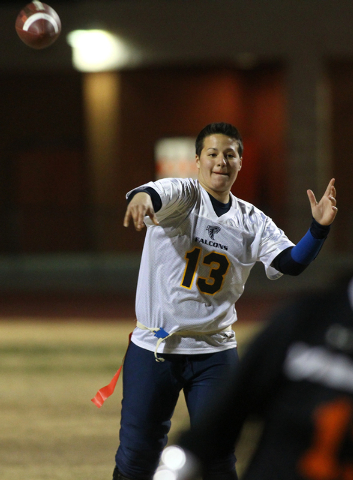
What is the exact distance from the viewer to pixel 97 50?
15578mm

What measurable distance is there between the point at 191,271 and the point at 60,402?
3.24 metres

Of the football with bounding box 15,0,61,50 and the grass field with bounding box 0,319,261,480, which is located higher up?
the football with bounding box 15,0,61,50

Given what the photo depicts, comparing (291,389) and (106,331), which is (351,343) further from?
(106,331)

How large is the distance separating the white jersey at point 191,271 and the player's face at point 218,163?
0.25 ft

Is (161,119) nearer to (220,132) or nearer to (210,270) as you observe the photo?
(220,132)

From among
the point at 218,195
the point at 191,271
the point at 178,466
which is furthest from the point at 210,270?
the point at 178,466

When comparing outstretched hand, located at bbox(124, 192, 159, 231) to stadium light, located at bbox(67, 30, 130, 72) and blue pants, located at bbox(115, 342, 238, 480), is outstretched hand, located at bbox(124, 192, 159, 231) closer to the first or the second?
blue pants, located at bbox(115, 342, 238, 480)

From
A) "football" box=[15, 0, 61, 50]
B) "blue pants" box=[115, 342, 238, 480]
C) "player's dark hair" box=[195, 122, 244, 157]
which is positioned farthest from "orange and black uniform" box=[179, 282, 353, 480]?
"football" box=[15, 0, 61, 50]

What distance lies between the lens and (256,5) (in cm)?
1495

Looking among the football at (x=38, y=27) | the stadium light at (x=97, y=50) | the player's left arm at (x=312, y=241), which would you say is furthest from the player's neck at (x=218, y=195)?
the stadium light at (x=97, y=50)

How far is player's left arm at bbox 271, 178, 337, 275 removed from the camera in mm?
3318

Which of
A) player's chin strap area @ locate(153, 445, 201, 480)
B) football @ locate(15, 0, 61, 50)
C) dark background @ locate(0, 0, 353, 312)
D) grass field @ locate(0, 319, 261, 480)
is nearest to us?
player's chin strap area @ locate(153, 445, 201, 480)

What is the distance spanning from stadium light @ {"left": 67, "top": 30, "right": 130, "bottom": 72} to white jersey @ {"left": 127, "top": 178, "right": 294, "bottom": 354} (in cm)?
1296

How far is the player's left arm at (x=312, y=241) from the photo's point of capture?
3.32m
